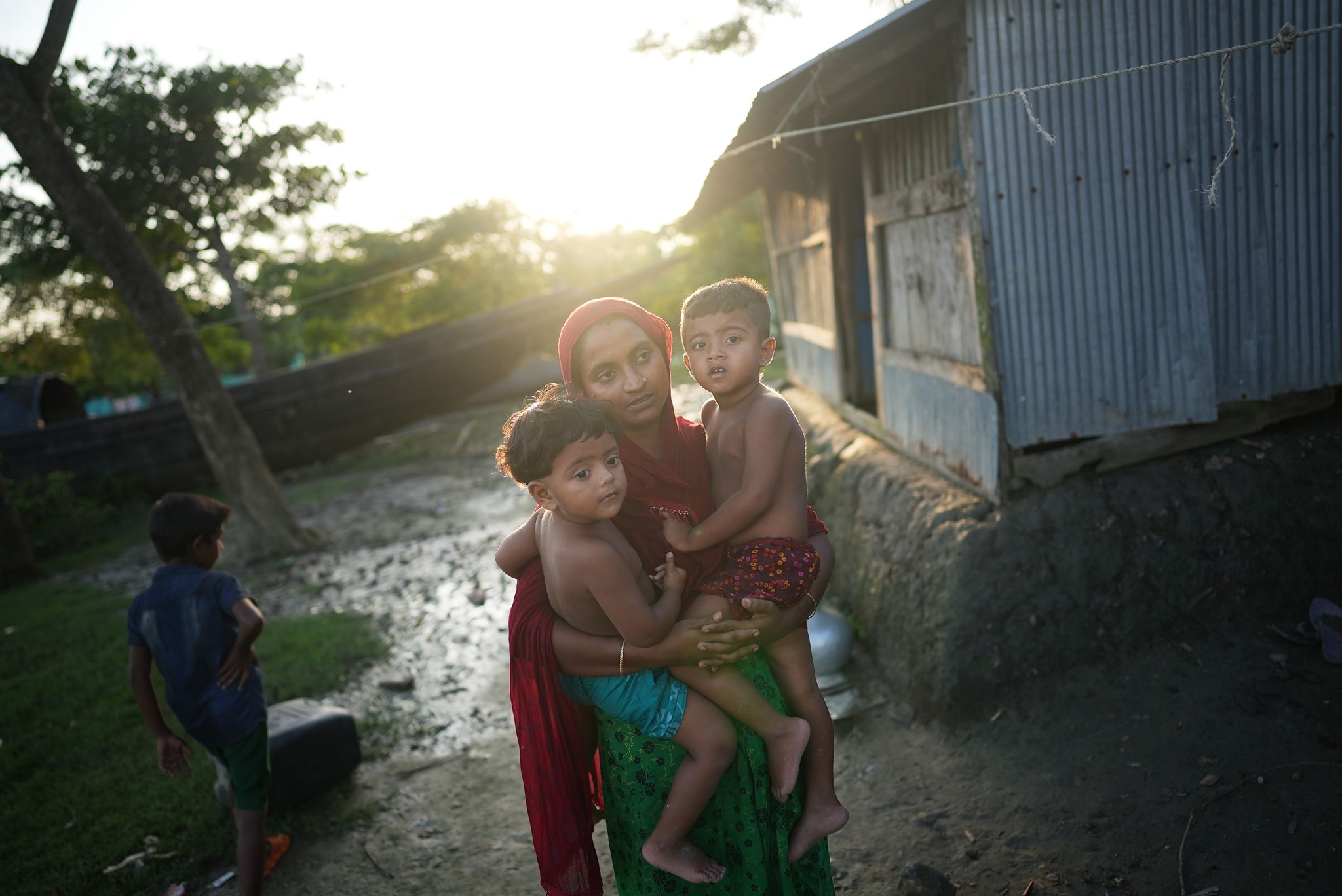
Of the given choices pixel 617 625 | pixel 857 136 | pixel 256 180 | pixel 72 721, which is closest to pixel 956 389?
pixel 857 136

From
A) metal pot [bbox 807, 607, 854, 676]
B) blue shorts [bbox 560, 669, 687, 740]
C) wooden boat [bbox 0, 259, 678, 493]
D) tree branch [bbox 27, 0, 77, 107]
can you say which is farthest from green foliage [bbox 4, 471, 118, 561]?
blue shorts [bbox 560, 669, 687, 740]

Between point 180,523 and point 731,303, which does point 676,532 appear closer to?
point 731,303

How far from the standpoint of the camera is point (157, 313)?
8.45m

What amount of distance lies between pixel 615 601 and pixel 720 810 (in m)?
0.70

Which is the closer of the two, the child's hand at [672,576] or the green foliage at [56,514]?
the child's hand at [672,576]

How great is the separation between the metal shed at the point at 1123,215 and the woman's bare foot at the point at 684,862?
112 inches

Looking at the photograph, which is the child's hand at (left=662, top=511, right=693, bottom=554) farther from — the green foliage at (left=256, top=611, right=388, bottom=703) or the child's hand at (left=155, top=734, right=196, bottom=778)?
the green foliage at (left=256, top=611, right=388, bottom=703)

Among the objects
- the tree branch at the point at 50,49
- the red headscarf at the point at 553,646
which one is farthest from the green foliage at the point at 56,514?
the red headscarf at the point at 553,646

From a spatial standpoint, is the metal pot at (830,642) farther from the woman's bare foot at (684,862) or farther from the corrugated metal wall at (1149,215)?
the woman's bare foot at (684,862)

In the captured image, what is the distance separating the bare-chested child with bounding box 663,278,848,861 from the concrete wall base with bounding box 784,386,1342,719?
223cm

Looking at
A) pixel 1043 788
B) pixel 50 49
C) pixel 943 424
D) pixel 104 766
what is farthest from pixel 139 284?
pixel 1043 788

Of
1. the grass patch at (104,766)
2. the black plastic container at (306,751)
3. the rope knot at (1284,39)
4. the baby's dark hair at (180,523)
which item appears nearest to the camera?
the rope knot at (1284,39)

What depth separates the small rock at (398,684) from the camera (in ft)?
18.3

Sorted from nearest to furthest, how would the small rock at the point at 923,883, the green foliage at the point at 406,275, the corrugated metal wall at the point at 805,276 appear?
1. the small rock at the point at 923,883
2. the corrugated metal wall at the point at 805,276
3. the green foliage at the point at 406,275
